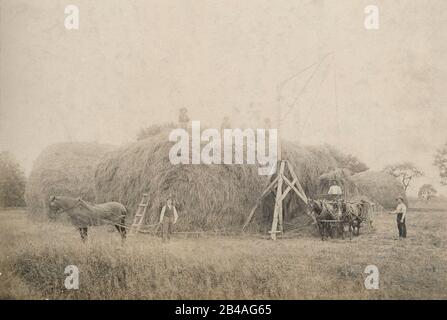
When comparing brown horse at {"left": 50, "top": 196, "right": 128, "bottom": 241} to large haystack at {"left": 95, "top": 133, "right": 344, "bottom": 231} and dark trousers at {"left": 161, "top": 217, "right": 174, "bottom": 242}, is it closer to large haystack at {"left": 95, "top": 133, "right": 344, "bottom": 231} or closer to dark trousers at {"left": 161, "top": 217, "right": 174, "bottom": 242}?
large haystack at {"left": 95, "top": 133, "right": 344, "bottom": 231}

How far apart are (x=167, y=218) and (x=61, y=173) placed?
140 cm

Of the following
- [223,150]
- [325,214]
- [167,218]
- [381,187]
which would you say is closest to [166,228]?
[167,218]

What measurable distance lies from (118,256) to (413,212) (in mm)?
3519

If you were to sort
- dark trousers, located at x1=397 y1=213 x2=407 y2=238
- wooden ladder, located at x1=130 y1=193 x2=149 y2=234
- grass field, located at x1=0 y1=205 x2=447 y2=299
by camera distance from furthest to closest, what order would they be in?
dark trousers, located at x1=397 y1=213 x2=407 y2=238, wooden ladder, located at x1=130 y1=193 x2=149 y2=234, grass field, located at x1=0 y1=205 x2=447 y2=299

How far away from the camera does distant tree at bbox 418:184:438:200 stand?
6535 millimetres

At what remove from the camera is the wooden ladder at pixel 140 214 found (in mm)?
6395

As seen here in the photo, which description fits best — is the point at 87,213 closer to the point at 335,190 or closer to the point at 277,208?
the point at 277,208

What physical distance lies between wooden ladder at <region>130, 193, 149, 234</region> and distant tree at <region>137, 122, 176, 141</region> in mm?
716

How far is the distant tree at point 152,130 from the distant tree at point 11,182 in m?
1.49

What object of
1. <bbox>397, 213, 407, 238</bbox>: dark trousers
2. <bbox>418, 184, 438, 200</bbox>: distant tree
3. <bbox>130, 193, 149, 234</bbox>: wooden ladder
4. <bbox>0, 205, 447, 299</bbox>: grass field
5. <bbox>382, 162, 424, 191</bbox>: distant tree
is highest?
<bbox>382, 162, 424, 191</bbox>: distant tree

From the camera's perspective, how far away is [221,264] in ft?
20.8

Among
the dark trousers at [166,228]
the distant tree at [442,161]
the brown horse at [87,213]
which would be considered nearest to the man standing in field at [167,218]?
the dark trousers at [166,228]

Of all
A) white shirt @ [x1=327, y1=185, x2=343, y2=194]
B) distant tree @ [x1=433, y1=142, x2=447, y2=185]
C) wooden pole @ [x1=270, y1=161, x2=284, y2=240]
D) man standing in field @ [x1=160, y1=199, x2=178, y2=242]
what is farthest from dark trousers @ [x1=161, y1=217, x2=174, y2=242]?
distant tree @ [x1=433, y1=142, x2=447, y2=185]
